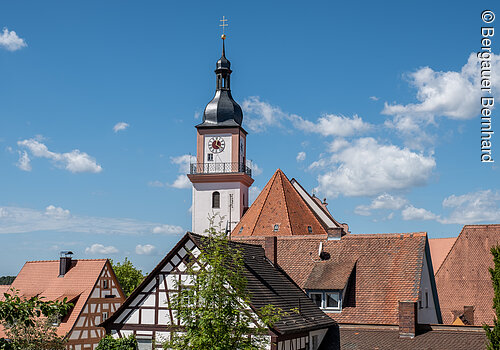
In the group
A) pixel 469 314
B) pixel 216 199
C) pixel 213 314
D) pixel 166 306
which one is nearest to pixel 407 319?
pixel 166 306

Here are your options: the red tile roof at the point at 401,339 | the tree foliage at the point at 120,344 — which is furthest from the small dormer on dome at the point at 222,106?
the tree foliage at the point at 120,344

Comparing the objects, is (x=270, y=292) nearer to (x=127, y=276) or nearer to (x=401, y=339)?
(x=401, y=339)

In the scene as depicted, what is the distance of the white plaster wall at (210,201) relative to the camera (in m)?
49.6

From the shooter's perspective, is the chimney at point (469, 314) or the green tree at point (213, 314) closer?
the green tree at point (213, 314)

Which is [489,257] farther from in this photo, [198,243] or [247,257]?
[198,243]

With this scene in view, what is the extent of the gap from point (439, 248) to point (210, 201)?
63.9 ft

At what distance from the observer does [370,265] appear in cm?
2883

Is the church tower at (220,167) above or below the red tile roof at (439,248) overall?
above

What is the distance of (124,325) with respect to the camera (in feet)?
78.0

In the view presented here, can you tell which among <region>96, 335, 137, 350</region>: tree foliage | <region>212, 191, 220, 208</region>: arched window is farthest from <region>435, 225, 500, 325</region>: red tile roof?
<region>96, 335, 137, 350</region>: tree foliage

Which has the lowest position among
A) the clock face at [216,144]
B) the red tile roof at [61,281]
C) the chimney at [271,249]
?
the red tile roof at [61,281]

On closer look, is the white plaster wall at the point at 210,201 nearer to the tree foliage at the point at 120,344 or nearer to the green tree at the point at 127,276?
the green tree at the point at 127,276

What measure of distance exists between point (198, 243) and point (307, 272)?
8362mm

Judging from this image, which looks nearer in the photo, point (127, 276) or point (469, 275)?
point (469, 275)
